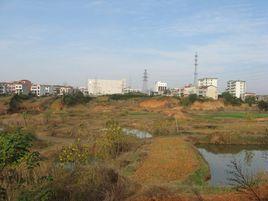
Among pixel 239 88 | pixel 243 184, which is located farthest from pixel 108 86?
pixel 243 184

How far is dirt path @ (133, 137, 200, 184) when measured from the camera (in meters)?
17.2

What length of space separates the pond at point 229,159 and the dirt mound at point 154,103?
44.8 meters

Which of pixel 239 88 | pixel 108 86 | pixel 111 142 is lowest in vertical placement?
pixel 111 142

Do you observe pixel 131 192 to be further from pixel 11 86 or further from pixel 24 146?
pixel 11 86

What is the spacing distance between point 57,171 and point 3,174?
2412 mm

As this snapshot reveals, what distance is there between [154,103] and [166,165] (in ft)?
194

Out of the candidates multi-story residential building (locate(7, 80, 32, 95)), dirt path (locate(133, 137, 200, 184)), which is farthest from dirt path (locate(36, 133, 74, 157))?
multi-story residential building (locate(7, 80, 32, 95))

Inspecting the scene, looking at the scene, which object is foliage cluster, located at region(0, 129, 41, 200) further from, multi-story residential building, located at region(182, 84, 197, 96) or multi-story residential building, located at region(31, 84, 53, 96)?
multi-story residential building, located at region(31, 84, 53, 96)

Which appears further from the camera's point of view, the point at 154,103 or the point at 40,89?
the point at 40,89

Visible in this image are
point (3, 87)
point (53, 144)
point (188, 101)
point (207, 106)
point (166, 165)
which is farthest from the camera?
point (3, 87)

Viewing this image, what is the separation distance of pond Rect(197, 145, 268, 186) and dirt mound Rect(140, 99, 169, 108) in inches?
1762

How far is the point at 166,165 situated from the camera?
798 inches

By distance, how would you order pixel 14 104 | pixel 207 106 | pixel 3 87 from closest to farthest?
pixel 14 104
pixel 207 106
pixel 3 87

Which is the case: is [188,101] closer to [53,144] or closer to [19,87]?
[53,144]
